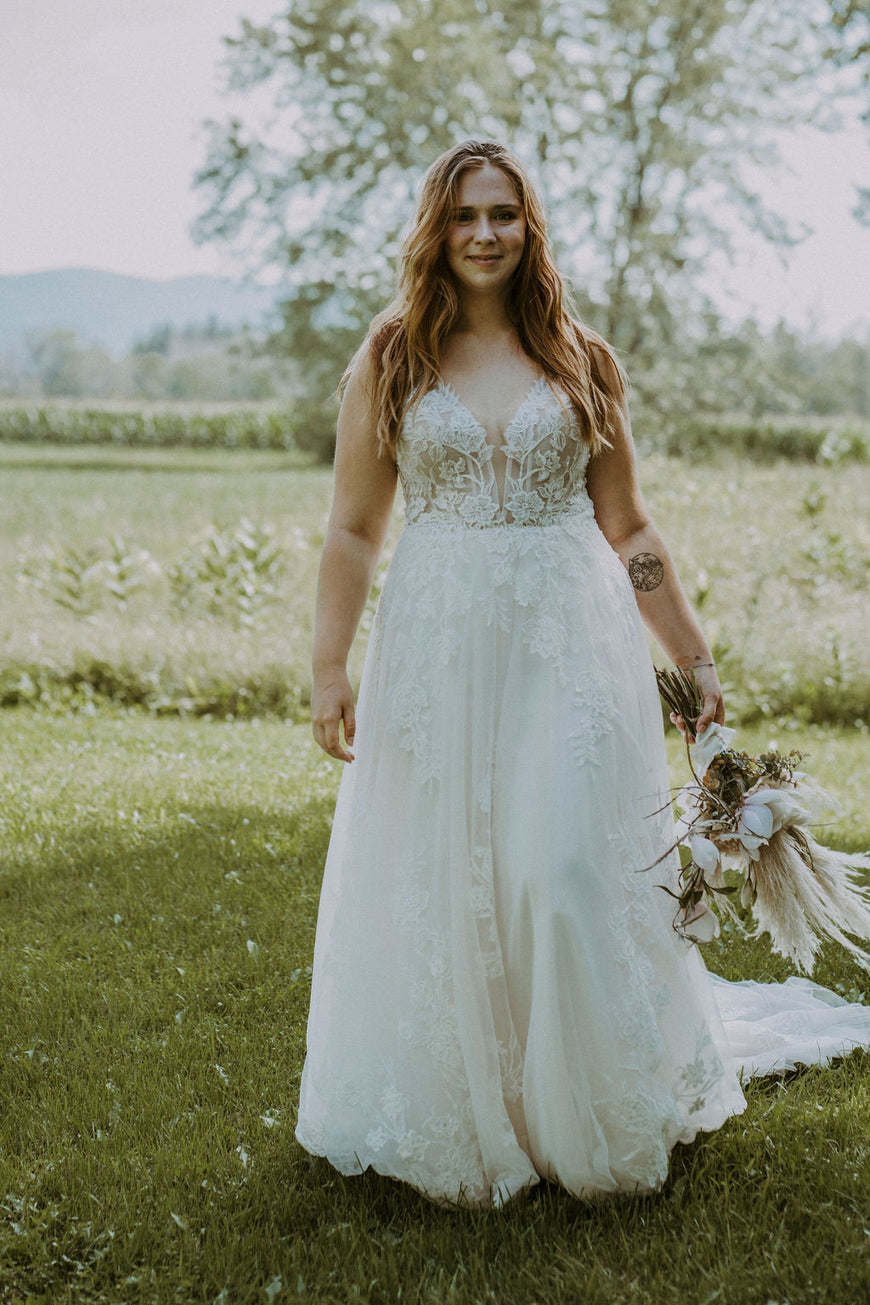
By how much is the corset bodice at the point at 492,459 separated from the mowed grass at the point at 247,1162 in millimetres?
1623

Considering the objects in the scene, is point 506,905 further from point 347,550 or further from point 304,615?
point 304,615

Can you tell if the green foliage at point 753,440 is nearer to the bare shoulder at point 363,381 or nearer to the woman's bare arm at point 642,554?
the woman's bare arm at point 642,554

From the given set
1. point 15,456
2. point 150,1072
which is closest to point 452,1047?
point 150,1072

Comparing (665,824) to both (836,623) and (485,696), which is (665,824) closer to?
(485,696)

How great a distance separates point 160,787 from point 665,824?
391cm

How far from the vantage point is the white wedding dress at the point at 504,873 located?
257 centimetres

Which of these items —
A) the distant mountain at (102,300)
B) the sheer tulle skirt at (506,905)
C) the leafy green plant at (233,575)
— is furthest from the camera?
the distant mountain at (102,300)

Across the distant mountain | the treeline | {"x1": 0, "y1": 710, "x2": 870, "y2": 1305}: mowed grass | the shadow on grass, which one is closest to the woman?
{"x1": 0, "y1": 710, "x2": 870, "y2": 1305}: mowed grass

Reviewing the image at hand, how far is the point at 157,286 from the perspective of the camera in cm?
15938

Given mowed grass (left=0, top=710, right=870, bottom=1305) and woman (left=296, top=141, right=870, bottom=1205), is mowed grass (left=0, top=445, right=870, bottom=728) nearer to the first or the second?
mowed grass (left=0, top=710, right=870, bottom=1305)

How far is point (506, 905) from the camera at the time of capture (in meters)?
2.63

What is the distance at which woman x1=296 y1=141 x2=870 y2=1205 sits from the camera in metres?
2.58

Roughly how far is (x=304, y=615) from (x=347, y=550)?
693 cm

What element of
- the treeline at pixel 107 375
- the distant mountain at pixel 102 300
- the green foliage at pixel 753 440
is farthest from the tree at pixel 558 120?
the distant mountain at pixel 102 300
